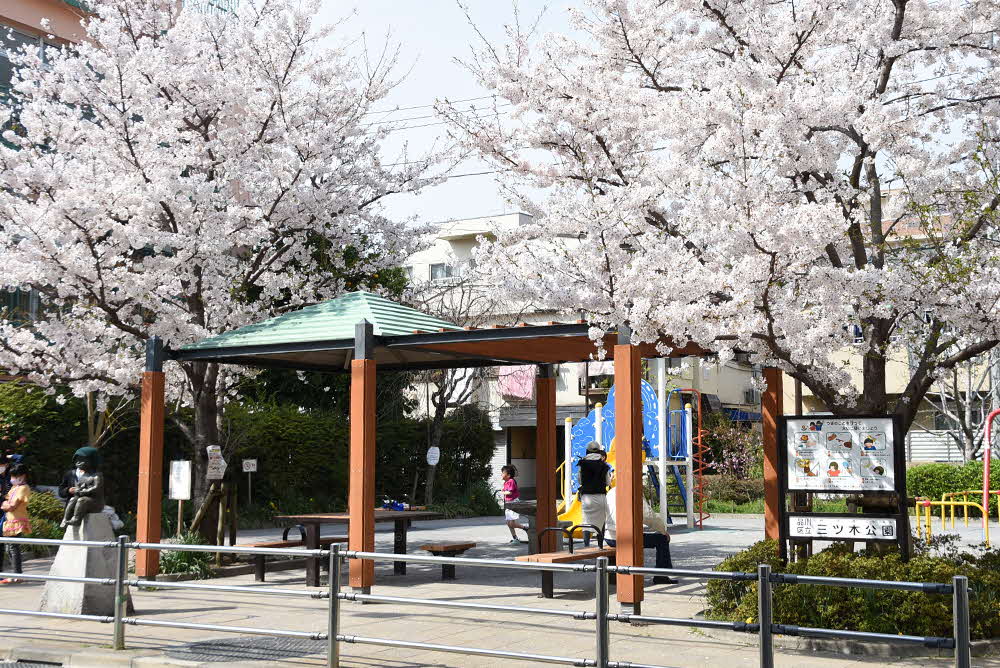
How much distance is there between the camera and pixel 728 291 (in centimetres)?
1024

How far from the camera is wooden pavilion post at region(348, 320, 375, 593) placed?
40.6 ft

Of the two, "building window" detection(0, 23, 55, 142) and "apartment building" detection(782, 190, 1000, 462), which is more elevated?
"building window" detection(0, 23, 55, 142)

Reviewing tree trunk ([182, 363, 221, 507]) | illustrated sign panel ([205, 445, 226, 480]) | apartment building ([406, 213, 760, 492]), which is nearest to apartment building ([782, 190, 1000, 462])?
apartment building ([406, 213, 760, 492])

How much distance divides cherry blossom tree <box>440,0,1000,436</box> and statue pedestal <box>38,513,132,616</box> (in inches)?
204

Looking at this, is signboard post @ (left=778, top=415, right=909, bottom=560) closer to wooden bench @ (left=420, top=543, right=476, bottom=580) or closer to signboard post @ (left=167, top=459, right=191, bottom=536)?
wooden bench @ (left=420, top=543, right=476, bottom=580)

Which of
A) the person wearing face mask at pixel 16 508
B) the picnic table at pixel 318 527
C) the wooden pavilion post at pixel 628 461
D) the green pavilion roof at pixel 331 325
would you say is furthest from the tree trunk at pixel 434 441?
the wooden pavilion post at pixel 628 461

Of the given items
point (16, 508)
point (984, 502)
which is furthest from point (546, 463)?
point (984, 502)

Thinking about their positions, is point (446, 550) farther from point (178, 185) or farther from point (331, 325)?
point (178, 185)

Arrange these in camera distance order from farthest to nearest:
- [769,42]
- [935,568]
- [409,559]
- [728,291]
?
1. [769,42]
2. [728,291]
3. [935,568]
4. [409,559]

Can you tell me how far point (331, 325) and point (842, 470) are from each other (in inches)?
260

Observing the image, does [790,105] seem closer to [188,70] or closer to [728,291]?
[728,291]

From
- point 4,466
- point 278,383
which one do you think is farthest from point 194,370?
point 278,383

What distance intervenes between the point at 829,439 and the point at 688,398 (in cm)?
3187

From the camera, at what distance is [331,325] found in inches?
531
